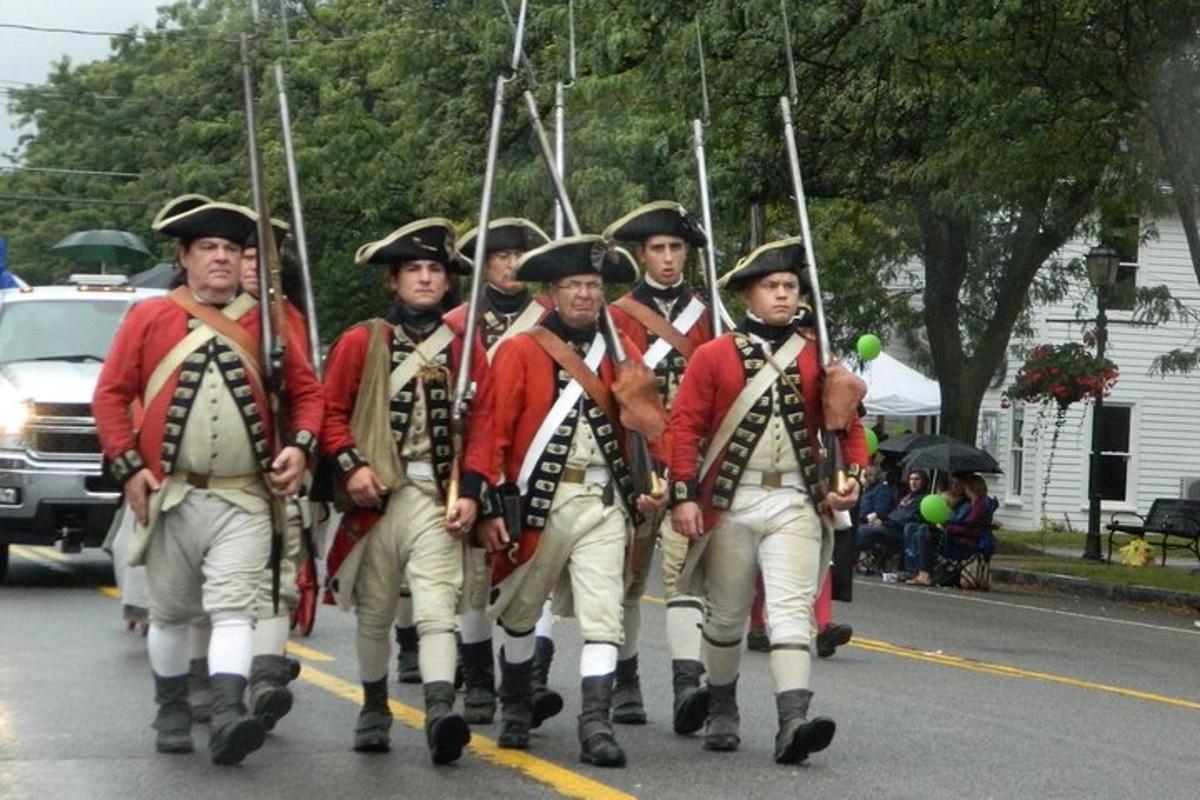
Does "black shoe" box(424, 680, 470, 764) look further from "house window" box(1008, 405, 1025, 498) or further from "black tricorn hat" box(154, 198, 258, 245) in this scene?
"house window" box(1008, 405, 1025, 498)

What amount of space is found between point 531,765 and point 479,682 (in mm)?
1299

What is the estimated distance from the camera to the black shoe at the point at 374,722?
9.67 m

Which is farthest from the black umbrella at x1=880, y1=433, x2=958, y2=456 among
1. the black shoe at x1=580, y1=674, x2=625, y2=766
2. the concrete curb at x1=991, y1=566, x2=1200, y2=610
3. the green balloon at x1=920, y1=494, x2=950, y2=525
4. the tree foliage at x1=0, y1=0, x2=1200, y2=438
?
the black shoe at x1=580, y1=674, x2=625, y2=766

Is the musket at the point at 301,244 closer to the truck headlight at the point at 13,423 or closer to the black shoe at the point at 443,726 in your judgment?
the black shoe at the point at 443,726

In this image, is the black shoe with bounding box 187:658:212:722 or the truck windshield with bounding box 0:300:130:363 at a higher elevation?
the truck windshield with bounding box 0:300:130:363

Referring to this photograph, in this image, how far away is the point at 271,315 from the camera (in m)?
9.49

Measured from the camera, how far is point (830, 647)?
14.5m

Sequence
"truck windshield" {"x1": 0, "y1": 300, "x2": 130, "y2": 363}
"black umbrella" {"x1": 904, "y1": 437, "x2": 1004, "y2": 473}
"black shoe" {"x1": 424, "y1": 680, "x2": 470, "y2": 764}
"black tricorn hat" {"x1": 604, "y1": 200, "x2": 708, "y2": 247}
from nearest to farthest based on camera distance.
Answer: "black shoe" {"x1": 424, "y1": 680, "x2": 470, "y2": 764} < "black tricorn hat" {"x1": 604, "y1": 200, "x2": 708, "y2": 247} < "truck windshield" {"x1": 0, "y1": 300, "x2": 130, "y2": 363} < "black umbrella" {"x1": 904, "y1": 437, "x2": 1004, "y2": 473}

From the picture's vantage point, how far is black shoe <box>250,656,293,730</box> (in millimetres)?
9492

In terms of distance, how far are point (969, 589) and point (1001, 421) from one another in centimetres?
2310

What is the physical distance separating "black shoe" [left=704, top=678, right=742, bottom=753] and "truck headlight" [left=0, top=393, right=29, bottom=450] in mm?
9124

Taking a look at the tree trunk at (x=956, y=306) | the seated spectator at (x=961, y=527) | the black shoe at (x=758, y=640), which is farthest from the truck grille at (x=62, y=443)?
the tree trunk at (x=956, y=306)

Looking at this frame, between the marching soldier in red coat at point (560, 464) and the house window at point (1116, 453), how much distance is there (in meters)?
38.5

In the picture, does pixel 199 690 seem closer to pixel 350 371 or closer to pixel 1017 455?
pixel 350 371
